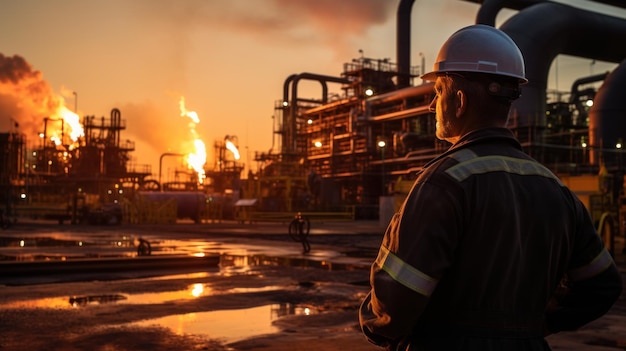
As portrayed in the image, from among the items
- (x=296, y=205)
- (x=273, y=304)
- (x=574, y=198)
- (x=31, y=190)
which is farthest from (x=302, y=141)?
(x=574, y=198)

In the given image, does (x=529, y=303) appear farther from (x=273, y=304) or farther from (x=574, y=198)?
(x=273, y=304)

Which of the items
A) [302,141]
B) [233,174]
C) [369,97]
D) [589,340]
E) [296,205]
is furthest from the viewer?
[233,174]

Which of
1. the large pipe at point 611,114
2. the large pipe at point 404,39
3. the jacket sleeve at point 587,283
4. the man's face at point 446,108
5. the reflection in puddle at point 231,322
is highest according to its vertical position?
the large pipe at point 404,39

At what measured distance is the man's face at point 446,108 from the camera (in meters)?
2.41

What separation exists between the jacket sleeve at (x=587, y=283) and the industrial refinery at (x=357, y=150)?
16735 mm

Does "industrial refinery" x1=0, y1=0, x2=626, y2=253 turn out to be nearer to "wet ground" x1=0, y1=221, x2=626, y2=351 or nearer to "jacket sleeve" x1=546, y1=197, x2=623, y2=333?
"wet ground" x1=0, y1=221, x2=626, y2=351

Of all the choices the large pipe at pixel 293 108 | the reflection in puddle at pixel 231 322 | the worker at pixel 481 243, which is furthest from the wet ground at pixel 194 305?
the large pipe at pixel 293 108

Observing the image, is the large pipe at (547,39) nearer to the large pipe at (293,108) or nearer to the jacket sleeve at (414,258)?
the jacket sleeve at (414,258)

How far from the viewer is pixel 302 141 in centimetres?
7581

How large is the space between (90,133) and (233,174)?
17989 mm

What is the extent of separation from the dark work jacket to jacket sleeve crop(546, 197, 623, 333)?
15 centimetres

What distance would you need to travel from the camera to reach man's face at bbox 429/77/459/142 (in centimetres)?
241

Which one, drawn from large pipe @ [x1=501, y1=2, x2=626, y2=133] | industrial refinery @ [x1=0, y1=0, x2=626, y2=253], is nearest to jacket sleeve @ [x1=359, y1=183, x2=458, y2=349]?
industrial refinery @ [x1=0, y1=0, x2=626, y2=253]

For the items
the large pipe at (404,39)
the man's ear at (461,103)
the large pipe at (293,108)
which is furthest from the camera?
the large pipe at (293,108)
